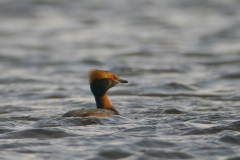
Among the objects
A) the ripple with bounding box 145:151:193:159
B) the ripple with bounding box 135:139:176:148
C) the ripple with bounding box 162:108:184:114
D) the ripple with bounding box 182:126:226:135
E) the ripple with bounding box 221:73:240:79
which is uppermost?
the ripple with bounding box 221:73:240:79

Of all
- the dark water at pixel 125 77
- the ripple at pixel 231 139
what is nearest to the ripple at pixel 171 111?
the dark water at pixel 125 77

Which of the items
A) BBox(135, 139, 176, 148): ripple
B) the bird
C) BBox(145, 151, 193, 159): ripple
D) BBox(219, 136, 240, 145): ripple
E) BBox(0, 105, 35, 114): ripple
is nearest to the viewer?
BBox(145, 151, 193, 159): ripple

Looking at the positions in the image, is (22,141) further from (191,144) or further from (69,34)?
(69,34)

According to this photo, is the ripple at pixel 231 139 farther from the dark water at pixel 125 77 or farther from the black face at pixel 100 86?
the black face at pixel 100 86

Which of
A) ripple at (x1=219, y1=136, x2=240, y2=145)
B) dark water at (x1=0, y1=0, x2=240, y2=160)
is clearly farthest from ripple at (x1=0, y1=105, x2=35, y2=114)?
ripple at (x1=219, y1=136, x2=240, y2=145)

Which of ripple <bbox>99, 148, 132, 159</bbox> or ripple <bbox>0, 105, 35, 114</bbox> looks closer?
ripple <bbox>99, 148, 132, 159</bbox>

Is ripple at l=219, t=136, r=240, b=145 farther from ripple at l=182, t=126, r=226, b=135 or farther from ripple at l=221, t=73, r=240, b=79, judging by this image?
ripple at l=221, t=73, r=240, b=79

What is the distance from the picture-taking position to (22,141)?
6.21 m

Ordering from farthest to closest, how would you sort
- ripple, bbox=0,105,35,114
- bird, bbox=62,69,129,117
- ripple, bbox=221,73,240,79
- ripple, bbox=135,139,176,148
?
ripple, bbox=221,73,240,79, ripple, bbox=0,105,35,114, bird, bbox=62,69,129,117, ripple, bbox=135,139,176,148

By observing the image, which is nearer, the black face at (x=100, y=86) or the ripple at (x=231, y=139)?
the ripple at (x=231, y=139)

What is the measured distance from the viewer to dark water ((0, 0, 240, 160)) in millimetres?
6000

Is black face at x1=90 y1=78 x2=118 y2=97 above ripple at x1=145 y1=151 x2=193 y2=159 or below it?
above

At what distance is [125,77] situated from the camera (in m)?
14.0

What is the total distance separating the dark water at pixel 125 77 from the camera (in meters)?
6.00
